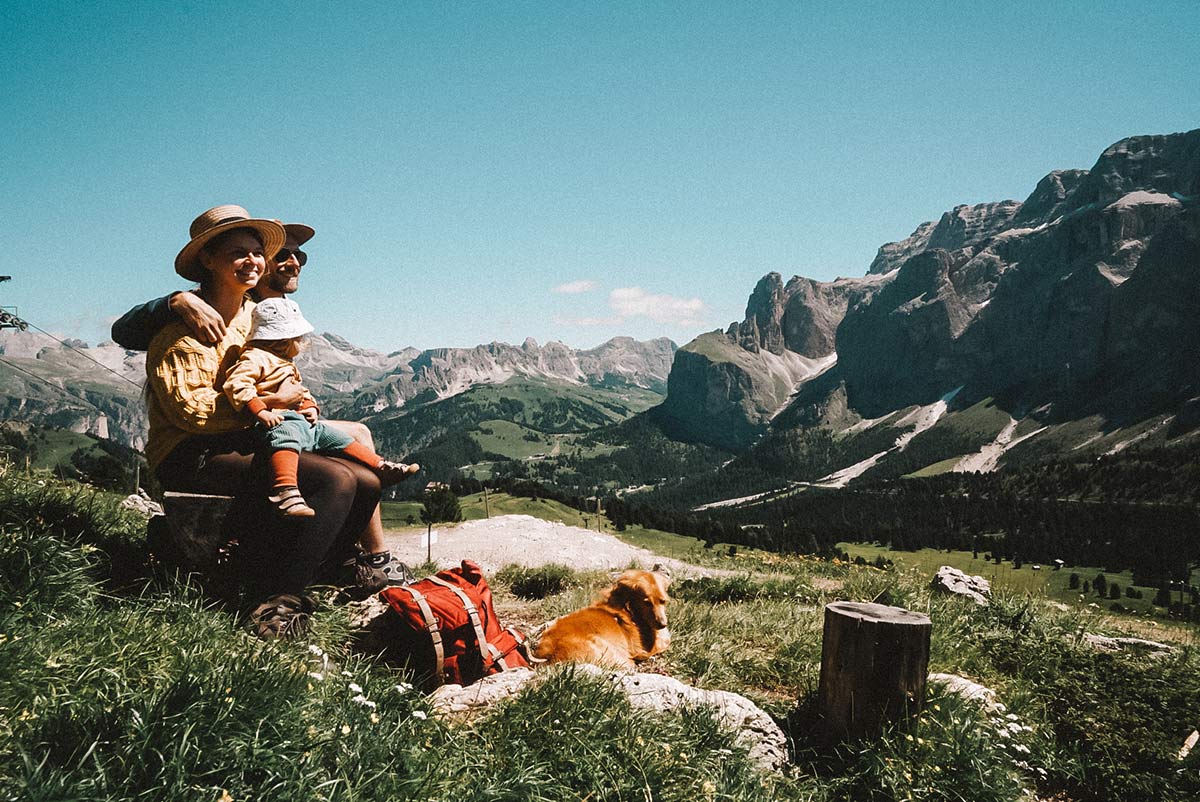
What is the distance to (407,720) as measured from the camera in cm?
313

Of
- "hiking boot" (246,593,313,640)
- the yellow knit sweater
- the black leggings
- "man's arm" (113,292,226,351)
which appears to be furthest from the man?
"hiking boot" (246,593,313,640)

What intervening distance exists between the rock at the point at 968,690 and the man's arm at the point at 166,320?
6.27 m

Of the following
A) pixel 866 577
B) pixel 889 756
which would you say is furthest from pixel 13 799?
pixel 866 577

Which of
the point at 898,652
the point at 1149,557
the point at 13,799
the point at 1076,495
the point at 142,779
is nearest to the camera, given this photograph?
the point at 13,799

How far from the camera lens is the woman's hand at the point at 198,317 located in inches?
180

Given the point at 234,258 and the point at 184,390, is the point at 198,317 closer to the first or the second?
the point at 184,390

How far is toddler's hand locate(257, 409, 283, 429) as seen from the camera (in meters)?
4.35

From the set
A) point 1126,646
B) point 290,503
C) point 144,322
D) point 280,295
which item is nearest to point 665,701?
point 290,503

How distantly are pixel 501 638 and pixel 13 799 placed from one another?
11.4ft

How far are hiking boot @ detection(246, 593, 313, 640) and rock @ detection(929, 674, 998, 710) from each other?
4.83 meters

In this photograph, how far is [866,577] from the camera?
10648 mm

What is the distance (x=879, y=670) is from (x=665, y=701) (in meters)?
1.50

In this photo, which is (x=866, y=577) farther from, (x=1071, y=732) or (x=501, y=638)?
Result: (x=501, y=638)

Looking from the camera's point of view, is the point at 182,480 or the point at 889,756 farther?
the point at 182,480
